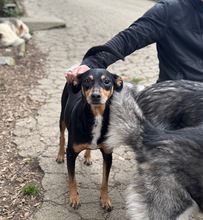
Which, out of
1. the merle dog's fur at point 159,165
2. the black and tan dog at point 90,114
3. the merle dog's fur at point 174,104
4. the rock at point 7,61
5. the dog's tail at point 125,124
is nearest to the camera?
the merle dog's fur at point 159,165

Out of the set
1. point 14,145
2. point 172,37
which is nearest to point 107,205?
point 14,145

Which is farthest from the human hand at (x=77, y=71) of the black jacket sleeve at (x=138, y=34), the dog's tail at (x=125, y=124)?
the dog's tail at (x=125, y=124)

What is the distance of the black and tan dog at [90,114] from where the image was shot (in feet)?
10.2

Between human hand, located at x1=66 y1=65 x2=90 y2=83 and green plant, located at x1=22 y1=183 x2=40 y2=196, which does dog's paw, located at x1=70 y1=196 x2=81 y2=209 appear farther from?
human hand, located at x1=66 y1=65 x2=90 y2=83

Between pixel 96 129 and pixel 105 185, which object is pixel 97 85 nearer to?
pixel 96 129

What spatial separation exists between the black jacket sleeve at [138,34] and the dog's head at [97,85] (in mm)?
280

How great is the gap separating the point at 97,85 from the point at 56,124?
7.13ft

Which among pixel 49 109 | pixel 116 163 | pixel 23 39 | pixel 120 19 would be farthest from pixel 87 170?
pixel 120 19

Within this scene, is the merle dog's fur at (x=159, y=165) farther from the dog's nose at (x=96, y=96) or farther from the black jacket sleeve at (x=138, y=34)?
the black jacket sleeve at (x=138, y=34)

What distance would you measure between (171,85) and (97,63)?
73 cm

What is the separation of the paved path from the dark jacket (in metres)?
1.24

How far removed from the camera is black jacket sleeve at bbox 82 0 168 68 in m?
3.46

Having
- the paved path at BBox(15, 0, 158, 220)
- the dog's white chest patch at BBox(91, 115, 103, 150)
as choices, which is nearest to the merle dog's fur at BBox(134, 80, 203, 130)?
the dog's white chest patch at BBox(91, 115, 103, 150)

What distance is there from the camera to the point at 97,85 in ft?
10.2
